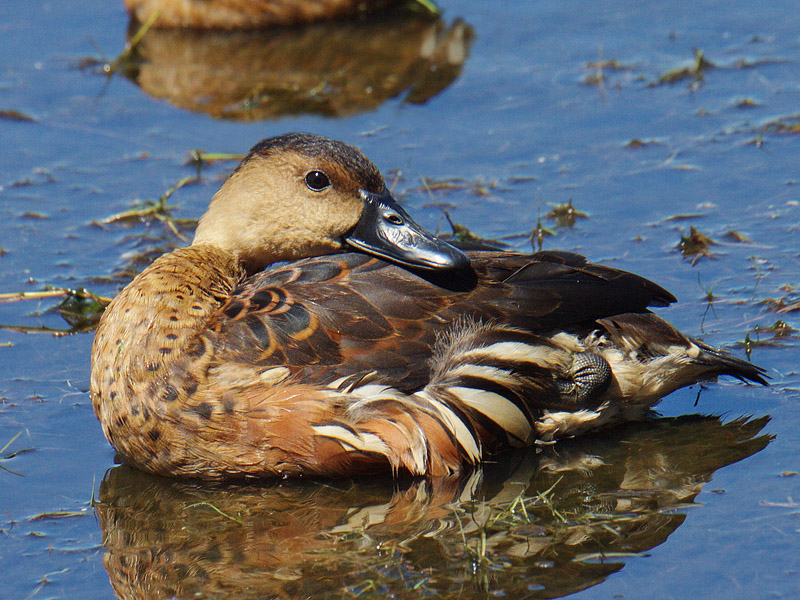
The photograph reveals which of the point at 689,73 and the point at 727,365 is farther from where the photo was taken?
the point at 689,73

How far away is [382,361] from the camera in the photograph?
5168 millimetres

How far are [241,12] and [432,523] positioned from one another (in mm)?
6409

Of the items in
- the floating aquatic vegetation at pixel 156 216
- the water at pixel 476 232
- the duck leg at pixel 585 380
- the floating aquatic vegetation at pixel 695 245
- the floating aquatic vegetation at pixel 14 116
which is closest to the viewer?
the water at pixel 476 232

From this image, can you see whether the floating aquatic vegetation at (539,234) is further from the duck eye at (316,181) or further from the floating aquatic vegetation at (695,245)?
the duck eye at (316,181)

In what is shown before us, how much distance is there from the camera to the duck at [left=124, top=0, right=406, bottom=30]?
1023 cm

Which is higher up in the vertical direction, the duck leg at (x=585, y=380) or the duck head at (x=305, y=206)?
the duck head at (x=305, y=206)

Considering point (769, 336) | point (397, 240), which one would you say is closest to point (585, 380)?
point (397, 240)

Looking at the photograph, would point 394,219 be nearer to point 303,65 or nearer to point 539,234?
point 539,234

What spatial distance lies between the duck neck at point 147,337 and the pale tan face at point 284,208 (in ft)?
1.17

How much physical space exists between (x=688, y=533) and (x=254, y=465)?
1.78 metres

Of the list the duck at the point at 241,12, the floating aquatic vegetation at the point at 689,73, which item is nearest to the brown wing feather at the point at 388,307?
the floating aquatic vegetation at the point at 689,73

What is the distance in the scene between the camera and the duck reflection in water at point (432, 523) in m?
4.52

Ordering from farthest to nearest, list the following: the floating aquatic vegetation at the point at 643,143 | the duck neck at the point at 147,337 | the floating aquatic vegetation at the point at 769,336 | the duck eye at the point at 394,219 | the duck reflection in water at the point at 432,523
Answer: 1. the floating aquatic vegetation at the point at 643,143
2. the floating aquatic vegetation at the point at 769,336
3. the duck eye at the point at 394,219
4. the duck neck at the point at 147,337
5. the duck reflection in water at the point at 432,523

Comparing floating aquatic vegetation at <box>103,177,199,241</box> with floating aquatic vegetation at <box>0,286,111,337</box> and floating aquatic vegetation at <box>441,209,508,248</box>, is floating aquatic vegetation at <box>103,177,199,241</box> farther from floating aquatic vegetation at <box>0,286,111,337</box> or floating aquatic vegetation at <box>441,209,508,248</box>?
floating aquatic vegetation at <box>441,209,508,248</box>
